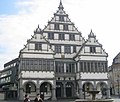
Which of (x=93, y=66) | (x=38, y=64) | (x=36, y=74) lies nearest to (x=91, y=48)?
(x=93, y=66)

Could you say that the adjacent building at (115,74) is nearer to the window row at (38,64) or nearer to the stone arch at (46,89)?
the stone arch at (46,89)

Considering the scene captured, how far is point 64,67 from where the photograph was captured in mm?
51500

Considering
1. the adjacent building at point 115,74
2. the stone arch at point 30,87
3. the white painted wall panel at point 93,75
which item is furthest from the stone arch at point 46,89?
the adjacent building at point 115,74

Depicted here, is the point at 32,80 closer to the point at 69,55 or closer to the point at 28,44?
the point at 28,44

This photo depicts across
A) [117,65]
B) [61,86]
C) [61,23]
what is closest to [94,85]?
[61,86]

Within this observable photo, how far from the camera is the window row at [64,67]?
5094cm

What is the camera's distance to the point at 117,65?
85.3 m

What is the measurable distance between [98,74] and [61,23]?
12.9 meters

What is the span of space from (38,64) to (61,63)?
18.1 ft

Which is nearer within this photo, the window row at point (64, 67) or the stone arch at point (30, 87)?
the stone arch at point (30, 87)

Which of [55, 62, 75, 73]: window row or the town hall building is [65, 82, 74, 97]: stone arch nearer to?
the town hall building

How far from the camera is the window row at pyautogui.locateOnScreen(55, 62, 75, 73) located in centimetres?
5094

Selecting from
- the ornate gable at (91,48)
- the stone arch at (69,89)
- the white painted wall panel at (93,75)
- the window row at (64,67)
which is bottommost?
the stone arch at (69,89)

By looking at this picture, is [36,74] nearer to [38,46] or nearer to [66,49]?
[38,46]
